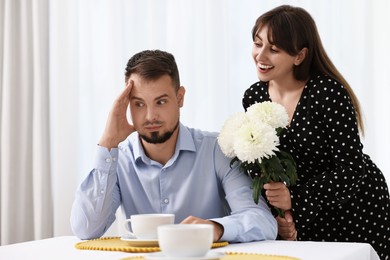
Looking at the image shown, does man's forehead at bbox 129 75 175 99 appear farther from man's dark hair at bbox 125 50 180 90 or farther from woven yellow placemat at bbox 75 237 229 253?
woven yellow placemat at bbox 75 237 229 253

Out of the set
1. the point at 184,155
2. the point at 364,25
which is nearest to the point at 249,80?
the point at 364,25

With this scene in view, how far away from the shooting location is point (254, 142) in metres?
1.99

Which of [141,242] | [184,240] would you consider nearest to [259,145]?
[141,242]

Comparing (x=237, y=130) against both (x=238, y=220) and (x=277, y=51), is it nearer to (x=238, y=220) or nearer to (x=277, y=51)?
(x=238, y=220)

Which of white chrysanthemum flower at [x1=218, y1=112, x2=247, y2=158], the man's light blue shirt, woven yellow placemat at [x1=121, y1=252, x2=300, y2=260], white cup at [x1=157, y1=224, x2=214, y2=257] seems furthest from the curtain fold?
white cup at [x1=157, y1=224, x2=214, y2=257]

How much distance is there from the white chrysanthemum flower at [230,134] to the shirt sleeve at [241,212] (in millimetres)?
97

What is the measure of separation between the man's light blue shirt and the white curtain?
1.57 metres

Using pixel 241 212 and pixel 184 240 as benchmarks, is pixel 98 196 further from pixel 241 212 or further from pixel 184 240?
pixel 184 240

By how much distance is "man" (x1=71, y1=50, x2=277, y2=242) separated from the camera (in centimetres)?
213

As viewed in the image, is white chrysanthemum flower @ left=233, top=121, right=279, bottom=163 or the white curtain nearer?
white chrysanthemum flower @ left=233, top=121, right=279, bottom=163

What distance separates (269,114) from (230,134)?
153mm

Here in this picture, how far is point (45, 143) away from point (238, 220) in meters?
2.68

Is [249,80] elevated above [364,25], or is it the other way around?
[364,25]

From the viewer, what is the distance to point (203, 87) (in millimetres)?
3865
